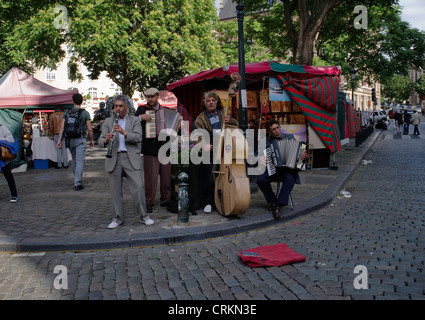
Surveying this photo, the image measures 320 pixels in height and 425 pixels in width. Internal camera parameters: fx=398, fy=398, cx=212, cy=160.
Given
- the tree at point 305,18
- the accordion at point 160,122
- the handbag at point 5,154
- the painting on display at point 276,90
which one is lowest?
the handbag at point 5,154

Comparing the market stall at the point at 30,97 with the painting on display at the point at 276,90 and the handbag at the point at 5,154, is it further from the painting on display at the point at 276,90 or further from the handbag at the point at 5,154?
the painting on display at the point at 276,90

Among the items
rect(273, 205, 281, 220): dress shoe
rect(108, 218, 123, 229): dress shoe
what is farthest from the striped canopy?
rect(108, 218, 123, 229): dress shoe

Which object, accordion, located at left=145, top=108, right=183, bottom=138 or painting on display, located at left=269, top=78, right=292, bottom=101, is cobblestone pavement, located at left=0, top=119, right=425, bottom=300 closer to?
accordion, located at left=145, top=108, right=183, bottom=138

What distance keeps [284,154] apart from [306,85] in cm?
474

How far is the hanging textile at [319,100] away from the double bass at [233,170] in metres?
4.90

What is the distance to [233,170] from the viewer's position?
5801 millimetres

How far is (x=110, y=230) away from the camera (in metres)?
5.53

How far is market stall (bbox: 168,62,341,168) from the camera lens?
33.2ft

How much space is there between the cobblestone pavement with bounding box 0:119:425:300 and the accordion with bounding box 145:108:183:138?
222cm

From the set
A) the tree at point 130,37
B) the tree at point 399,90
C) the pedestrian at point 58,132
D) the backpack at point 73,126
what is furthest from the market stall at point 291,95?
the tree at point 399,90

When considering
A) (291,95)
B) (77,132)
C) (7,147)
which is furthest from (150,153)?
(291,95)

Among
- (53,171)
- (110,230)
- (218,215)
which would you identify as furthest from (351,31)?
(110,230)

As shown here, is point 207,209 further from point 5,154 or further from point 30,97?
point 30,97

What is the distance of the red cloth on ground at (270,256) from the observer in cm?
418
